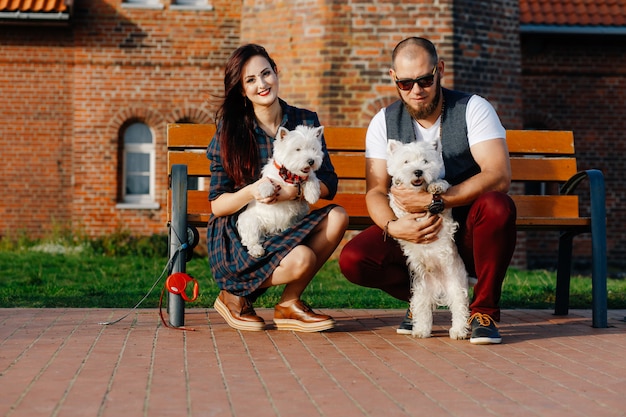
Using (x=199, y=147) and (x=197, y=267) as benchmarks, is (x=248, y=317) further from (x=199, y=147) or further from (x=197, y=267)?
(x=197, y=267)

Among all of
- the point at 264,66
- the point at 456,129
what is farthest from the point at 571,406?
the point at 264,66

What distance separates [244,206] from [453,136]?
125 cm

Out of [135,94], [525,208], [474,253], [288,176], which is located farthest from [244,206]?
[135,94]

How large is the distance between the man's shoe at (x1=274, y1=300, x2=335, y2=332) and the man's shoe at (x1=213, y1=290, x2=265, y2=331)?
0.11m

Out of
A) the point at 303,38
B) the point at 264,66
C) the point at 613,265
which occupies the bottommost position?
the point at 613,265

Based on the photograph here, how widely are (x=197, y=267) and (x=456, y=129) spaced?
679cm

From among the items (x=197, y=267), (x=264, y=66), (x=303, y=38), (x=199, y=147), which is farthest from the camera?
(x=303, y=38)

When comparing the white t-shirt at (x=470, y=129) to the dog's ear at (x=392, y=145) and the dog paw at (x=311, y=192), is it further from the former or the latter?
the dog paw at (x=311, y=192)

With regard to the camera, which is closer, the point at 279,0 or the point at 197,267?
the point at 197,267

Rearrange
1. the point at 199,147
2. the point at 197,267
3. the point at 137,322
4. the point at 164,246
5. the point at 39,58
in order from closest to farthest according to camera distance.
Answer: the point at 137,322 < the point at 199,147 < the point at 197,267 < the point at 164,246 < the point at 39,58

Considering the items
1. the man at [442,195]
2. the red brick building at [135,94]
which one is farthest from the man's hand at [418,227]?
the red brick building at [135,94]

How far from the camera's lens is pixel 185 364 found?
13.9ft

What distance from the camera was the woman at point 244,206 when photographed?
5.09 metres

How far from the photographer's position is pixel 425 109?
5.16 meters
